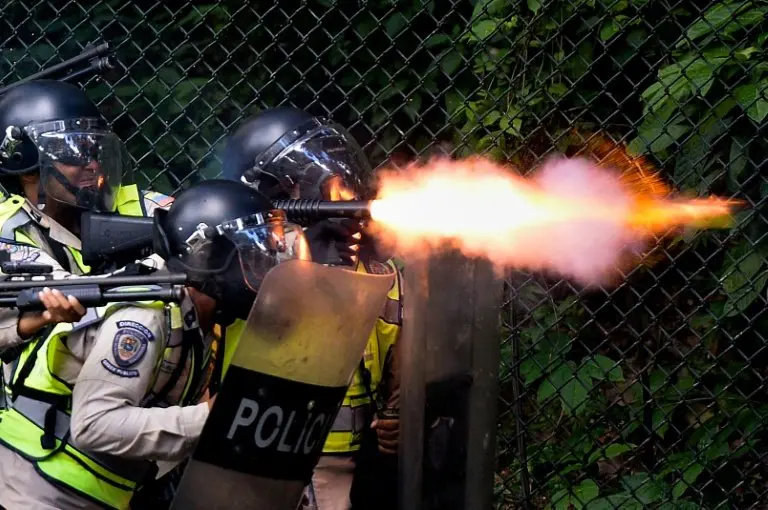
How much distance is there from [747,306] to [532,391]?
3.43ft

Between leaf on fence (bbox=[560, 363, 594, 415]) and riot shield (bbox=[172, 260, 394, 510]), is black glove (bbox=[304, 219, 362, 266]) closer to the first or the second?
riot shield (bbox=[172, 260, 394, 510])

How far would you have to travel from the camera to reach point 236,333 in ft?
11.2

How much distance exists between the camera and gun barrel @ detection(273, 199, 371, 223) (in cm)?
349

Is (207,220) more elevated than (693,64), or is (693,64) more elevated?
(693,64)

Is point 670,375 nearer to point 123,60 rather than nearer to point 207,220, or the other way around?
point 207,220

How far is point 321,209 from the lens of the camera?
3.60 m

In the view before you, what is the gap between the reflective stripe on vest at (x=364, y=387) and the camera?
148 inches

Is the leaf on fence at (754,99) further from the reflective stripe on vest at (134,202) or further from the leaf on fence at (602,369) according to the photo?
the reflective stripe on vest at (134,202)

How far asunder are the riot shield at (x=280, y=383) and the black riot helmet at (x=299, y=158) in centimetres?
102

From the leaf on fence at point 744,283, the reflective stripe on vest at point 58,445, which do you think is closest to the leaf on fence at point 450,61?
the leaf on fence at point 744,283

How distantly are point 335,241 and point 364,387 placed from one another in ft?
1.60

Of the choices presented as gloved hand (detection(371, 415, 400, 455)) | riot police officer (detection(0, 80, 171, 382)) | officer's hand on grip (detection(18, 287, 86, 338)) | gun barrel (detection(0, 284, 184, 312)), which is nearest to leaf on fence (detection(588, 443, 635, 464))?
gloved hand (detection(371, 415, 400, 455))

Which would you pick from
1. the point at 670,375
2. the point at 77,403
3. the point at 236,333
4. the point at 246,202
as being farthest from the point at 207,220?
the point at 670,375

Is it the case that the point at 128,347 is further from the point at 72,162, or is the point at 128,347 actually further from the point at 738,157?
the point at 738,157
